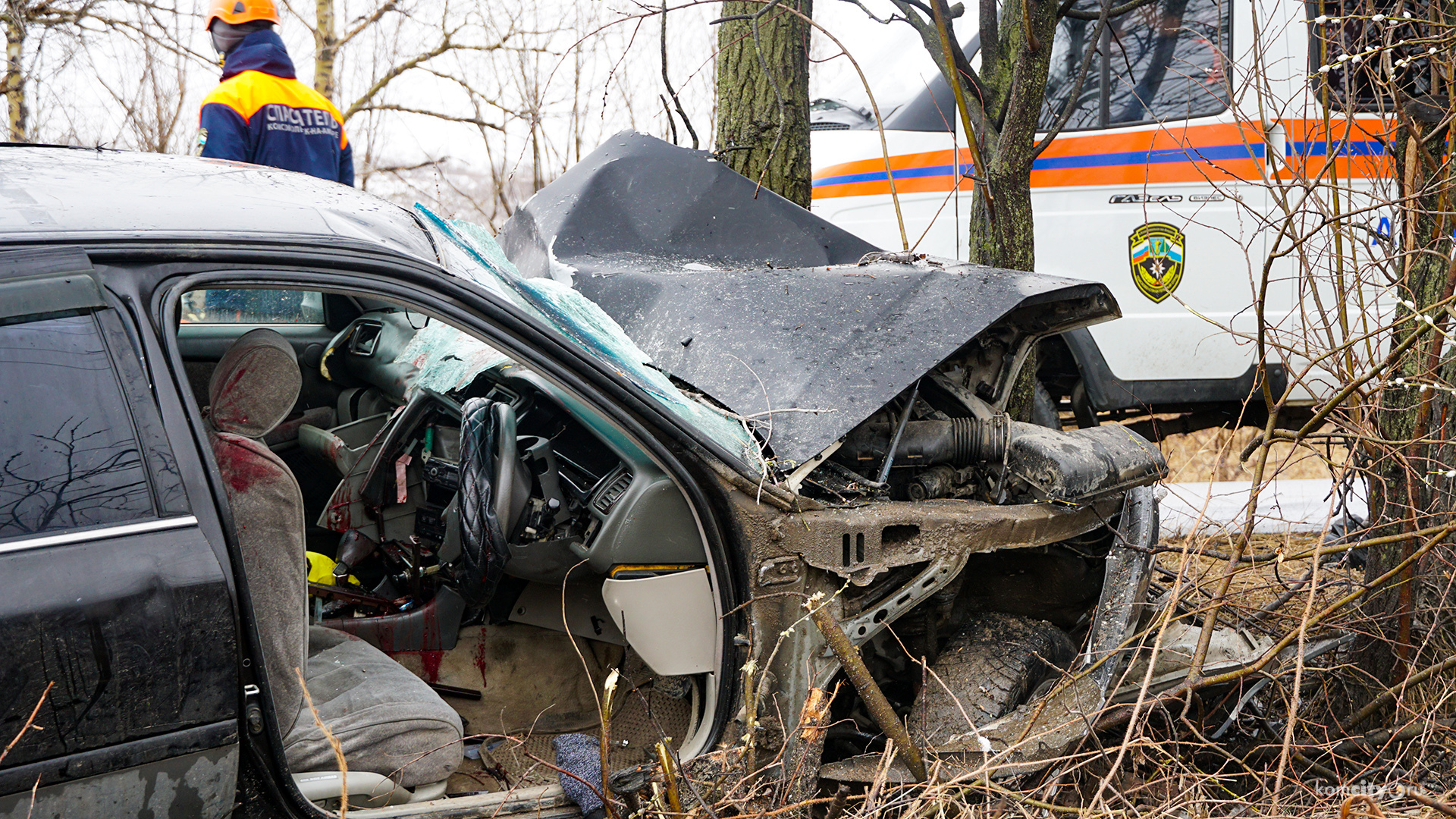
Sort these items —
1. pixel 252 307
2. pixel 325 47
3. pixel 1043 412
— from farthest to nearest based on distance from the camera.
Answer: pixel 325 47
pixel 1043 412
pixel 252 307

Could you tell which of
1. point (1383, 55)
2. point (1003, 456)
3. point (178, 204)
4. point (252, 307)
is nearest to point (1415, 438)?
point (1383, 55)

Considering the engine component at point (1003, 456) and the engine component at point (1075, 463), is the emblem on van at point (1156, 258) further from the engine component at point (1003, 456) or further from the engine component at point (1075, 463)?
the engine component at point (1003, 456)

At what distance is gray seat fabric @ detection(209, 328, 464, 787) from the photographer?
199 cm

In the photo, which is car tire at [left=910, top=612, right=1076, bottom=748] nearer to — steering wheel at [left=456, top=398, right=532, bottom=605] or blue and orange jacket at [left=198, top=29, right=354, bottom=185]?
steering wheel at [left=456, top=398, right=532, bottom=605]

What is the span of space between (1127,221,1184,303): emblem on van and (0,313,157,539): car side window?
4.39 meters

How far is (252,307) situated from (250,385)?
1.69m

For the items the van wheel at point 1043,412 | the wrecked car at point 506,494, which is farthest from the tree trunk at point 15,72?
the van wheel at point 1043,412

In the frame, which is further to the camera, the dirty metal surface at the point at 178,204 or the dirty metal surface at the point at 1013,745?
the dirty metal surface at the point at 1013,745

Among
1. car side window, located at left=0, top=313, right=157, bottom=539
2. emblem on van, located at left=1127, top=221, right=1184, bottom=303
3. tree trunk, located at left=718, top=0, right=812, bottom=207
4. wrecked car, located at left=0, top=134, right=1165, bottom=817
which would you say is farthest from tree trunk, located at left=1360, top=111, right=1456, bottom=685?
car side window, located at left=0, top=313, right=157, bottom=539

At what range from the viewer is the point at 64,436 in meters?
1.59

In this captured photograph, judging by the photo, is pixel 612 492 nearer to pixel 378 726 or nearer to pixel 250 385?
pixel 378 726

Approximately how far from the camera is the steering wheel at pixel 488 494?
259 cm

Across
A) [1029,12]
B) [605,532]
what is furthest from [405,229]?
[1029,12]

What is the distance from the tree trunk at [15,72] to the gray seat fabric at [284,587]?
965 cm
